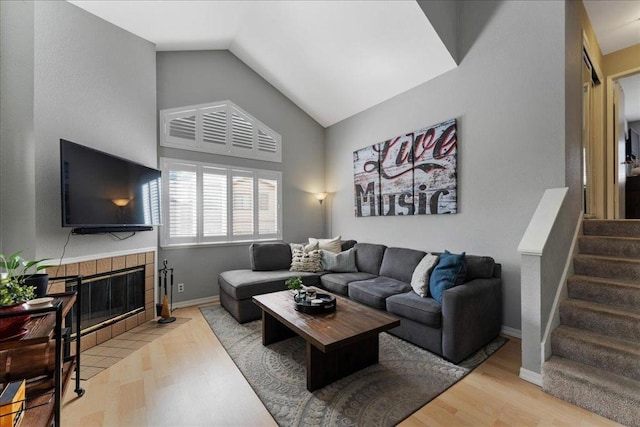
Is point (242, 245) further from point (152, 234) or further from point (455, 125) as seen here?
point (455, 125)

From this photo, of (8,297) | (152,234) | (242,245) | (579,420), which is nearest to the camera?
(8,297)

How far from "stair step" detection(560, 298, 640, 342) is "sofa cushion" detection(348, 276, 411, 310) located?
52.4 inches

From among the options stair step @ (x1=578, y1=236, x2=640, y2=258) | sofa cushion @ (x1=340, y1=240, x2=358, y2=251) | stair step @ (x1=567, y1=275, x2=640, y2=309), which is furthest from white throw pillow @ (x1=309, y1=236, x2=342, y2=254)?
stair step @ (x1=578, y1=236, x2=640, y2=258)

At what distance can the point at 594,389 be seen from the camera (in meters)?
1.68

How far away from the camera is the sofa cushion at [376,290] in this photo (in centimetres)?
286

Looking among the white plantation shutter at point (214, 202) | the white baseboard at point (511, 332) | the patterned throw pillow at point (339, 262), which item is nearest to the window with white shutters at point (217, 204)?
the white plantation shutter at point (214, 202)

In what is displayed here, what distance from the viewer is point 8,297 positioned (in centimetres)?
132

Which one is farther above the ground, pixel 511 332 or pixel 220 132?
pixel 220 132

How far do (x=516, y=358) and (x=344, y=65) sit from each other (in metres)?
3.92

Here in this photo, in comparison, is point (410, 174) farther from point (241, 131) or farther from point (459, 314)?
point (241, 131)

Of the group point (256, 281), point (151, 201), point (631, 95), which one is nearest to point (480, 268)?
point (256, 281)

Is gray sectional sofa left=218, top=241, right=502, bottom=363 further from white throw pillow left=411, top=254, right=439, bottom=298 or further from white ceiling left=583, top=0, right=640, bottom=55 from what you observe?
white ceiling left=583, top=0, right=640, bottom=55

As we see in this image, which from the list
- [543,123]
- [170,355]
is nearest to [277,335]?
[170,355]

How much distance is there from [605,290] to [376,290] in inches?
75.1
